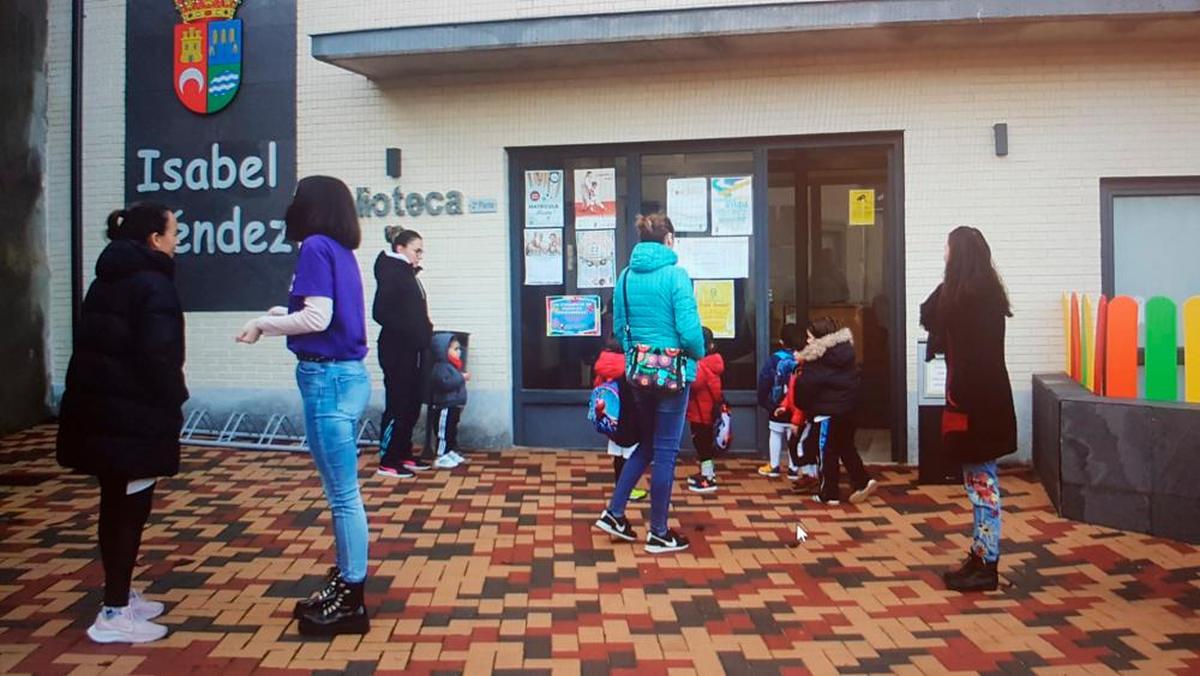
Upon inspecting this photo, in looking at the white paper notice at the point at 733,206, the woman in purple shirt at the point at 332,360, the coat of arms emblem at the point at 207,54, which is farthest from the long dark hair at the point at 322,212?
the coat of arms emblem at the point at 207,54

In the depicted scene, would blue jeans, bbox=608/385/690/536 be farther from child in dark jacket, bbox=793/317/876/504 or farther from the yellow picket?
the yellow picket

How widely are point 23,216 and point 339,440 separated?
711cm

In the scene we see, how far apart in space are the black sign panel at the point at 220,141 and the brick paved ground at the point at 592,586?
2.66 m

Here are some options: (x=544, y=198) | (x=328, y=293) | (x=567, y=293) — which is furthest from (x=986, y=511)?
(x=544, y=198)

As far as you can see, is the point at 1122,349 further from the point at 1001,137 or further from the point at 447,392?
the point at 447,392

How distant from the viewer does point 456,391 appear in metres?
8.53

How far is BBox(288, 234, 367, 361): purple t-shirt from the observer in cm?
455

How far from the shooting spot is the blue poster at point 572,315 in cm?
939

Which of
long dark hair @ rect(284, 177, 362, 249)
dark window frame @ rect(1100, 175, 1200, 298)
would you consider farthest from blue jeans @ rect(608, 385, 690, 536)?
dark window frame @ rect(1100, 175, 1200, 298)

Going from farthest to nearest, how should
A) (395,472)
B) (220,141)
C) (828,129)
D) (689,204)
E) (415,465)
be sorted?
(220,141) → (689,204) → (828,129) → (415,465) → (395,472)

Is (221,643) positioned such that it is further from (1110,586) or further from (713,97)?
(713,97)

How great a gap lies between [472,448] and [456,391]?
107cm

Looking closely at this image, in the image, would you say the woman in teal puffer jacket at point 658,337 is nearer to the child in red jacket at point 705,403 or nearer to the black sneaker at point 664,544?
the black sneaker at point 664,544

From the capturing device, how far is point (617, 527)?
6273 millimetres
